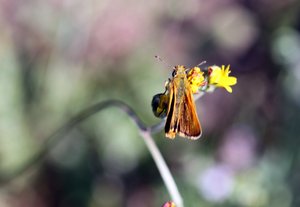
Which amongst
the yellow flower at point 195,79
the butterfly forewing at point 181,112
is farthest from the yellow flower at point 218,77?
the butterfly forewing at point 181,112

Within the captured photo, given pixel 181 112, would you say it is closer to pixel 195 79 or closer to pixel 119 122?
pixel 195 79

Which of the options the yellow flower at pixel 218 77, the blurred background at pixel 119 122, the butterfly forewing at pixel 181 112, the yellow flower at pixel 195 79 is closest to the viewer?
the butterfly forewing at pixel 181 112

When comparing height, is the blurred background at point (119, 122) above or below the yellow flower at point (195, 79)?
above

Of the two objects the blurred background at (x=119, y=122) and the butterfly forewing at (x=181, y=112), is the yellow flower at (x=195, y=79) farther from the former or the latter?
the blurred background at (x=119, y=122)

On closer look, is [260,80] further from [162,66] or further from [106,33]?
[106,33]

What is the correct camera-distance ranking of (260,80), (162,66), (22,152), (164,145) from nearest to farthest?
(22,152) < (164,145) < (162,66) < (260,80)

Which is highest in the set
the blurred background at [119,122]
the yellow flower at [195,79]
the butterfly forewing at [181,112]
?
the blurred background at [119,122]

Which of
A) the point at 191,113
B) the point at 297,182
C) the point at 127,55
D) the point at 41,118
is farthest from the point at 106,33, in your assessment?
the point at 191,113

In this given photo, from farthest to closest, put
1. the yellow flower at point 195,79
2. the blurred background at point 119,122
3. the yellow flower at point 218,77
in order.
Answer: the blurred background at point 119,122, the yellow flower at point 218,77, the yellow flower at point 195,79
